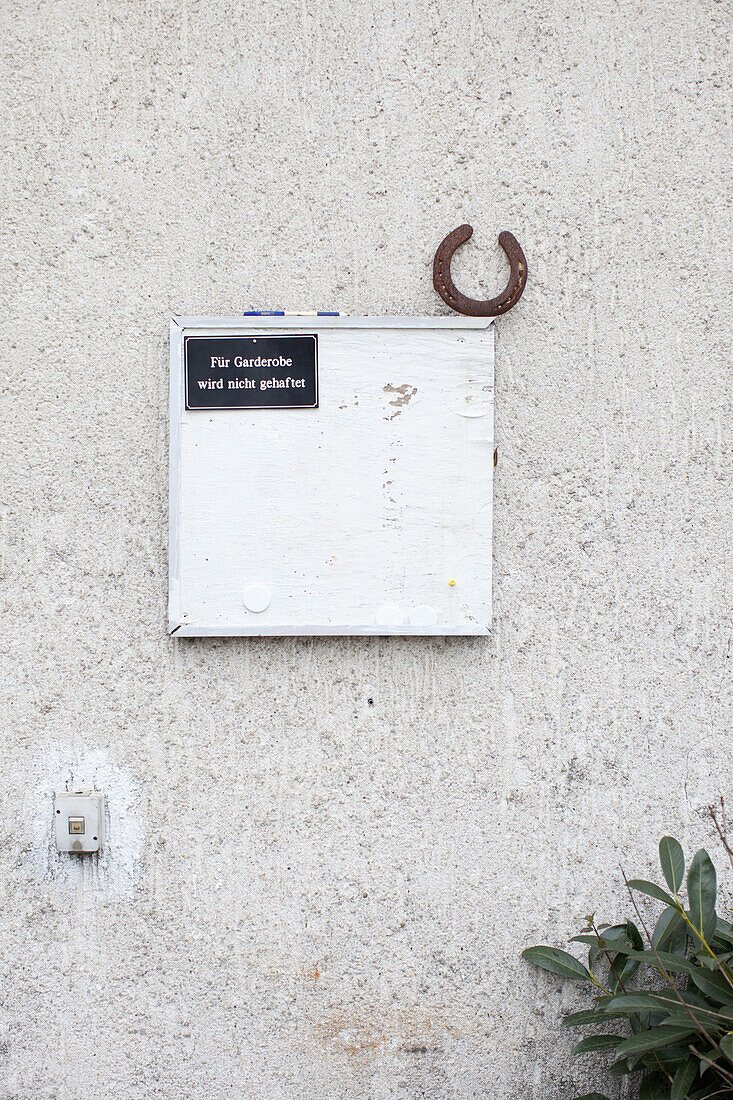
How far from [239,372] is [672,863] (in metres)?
1.46

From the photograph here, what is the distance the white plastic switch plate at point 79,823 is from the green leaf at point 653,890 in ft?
4.03

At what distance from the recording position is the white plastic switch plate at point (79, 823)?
1791 mm

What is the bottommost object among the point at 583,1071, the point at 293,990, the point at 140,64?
the point at 583,1071

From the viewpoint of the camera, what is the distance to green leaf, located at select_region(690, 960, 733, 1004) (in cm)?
146

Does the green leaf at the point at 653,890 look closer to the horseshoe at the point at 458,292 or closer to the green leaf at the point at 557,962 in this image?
the green leaf at the point at 557,962

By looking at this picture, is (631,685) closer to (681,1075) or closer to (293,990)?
(681,1075)

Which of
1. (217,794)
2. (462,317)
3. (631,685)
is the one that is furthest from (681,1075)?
(462,317)

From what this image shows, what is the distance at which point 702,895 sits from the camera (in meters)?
1.59

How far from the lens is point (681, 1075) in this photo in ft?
4.87

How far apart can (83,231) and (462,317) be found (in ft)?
3.05

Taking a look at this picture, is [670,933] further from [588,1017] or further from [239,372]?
[239,372]

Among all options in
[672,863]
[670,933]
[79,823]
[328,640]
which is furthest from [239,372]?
[670,933]

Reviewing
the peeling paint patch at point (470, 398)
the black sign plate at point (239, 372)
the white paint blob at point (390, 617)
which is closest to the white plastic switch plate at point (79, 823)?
the white paint blob at point (390, 617)

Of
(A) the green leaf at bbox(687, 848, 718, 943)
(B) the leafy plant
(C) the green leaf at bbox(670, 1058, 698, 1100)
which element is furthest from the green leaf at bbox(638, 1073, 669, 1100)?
(A) the green leaf at bbox(687, 848, 718, 943)
